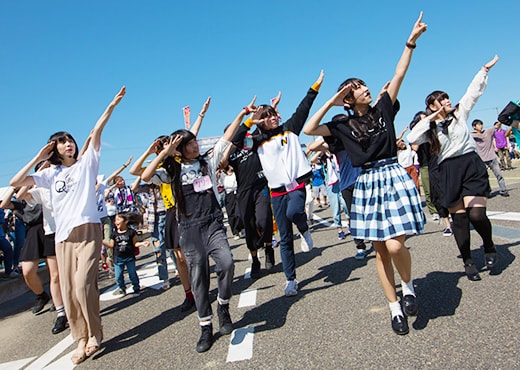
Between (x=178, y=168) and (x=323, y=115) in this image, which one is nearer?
(x=323, y=115)

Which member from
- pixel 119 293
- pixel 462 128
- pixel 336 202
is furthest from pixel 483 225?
pixel 119 293

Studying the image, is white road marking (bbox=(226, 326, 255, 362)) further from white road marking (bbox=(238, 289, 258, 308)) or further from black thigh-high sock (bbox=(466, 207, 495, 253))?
black thigh-high sock (bbox=(466, 207, 495, 253))

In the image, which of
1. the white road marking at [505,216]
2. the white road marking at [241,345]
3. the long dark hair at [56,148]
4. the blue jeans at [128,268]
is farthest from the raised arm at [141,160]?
the white road marking at [505,216]

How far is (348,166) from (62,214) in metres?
3.64

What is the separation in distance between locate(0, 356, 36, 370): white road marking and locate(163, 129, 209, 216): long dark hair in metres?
2.13

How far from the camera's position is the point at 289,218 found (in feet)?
14.1

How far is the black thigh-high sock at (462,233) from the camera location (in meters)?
3.78

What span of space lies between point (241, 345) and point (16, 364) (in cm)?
235

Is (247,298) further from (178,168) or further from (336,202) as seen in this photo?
(336,202)

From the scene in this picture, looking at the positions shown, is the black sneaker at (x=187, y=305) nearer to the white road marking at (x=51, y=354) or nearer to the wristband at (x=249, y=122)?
the white road marking at (x=51, y=354)

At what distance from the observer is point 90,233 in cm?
361

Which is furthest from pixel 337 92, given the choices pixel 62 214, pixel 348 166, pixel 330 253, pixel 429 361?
pixel 330 253

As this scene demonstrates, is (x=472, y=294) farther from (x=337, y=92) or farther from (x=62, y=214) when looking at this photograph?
(x=62, y=214)

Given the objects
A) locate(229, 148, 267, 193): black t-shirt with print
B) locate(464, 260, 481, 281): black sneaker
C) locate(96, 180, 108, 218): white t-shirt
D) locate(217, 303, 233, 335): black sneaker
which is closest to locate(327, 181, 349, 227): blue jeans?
locate(229, 148, 267, 193): black t-shirt with print
